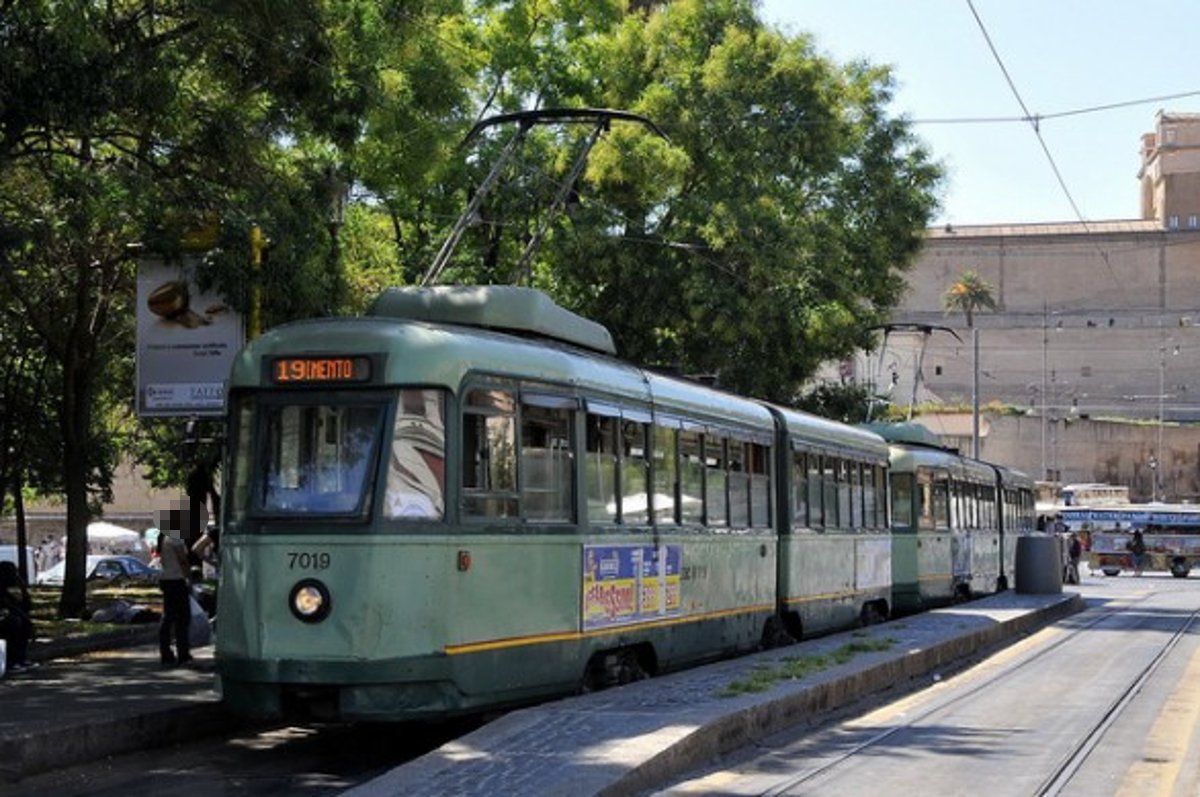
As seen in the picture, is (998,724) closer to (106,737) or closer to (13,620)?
(106,737)

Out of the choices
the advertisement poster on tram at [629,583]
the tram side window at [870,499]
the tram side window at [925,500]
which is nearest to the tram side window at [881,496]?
the tram side window at [870,499]

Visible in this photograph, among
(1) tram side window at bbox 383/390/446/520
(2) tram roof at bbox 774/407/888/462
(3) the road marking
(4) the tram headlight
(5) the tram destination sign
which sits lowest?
(3) the road marking

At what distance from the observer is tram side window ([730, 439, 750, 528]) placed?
1819 cm

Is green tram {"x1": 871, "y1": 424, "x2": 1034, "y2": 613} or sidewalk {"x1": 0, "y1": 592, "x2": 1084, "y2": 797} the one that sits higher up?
green tram {"x1": 871, "y1": 424, "x2": 1034, "y2": 613}

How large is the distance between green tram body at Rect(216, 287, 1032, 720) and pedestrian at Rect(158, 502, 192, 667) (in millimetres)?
4395

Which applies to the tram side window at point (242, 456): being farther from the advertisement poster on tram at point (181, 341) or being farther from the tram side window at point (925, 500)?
the tram side window at point (925, 500)

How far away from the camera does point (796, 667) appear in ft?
52.3

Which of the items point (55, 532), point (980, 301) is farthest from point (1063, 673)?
point (980, 301)

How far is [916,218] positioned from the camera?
3791 centimetres

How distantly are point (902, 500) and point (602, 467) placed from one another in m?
16.1

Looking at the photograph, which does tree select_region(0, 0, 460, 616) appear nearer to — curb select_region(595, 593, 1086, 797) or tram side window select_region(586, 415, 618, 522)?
tram side window select_region(586, 415, 618, 522)

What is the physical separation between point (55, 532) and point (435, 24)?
172ft

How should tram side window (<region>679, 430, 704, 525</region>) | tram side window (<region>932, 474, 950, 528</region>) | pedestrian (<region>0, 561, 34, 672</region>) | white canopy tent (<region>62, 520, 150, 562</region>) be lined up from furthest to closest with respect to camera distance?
white canopy tent (<region>62, 520, 150, 562</region>)
tram side window (<region>932, 474, 950, 528</region>)
tram side window (<region>679, 430, 704, 525</region>)
pedestrian (<region>0, 561, 34, 672</region>)

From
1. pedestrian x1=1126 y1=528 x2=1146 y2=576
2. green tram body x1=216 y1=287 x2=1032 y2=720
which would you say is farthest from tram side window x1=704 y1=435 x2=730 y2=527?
pedestrian x1=1126 y1=528 x2=1146 y2=576
